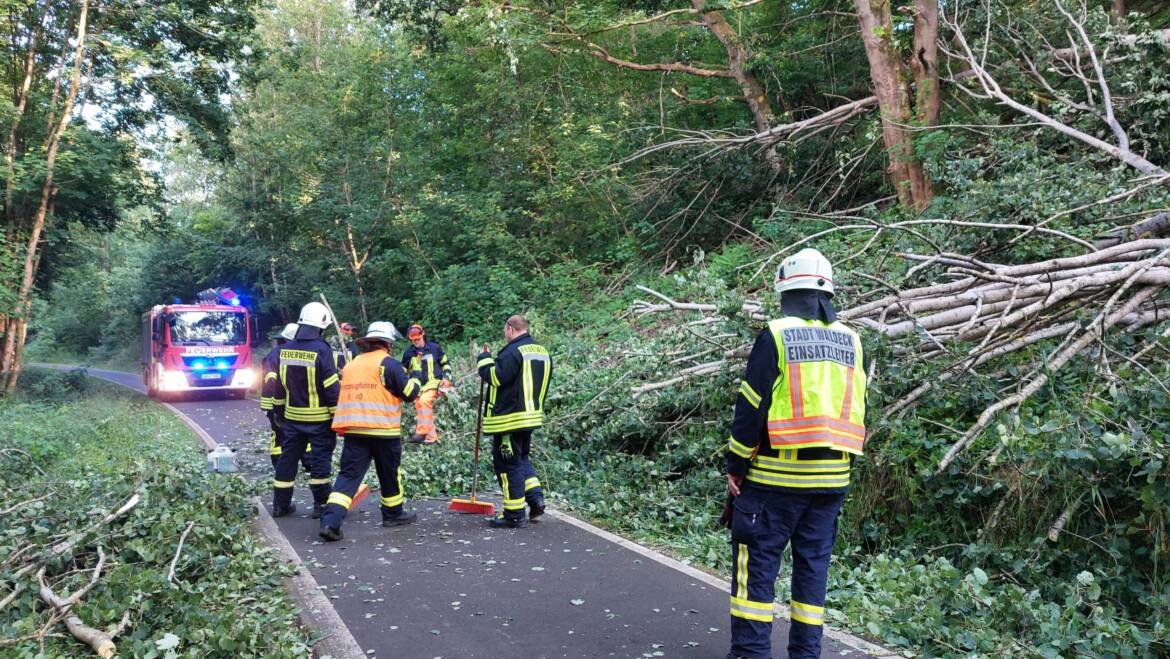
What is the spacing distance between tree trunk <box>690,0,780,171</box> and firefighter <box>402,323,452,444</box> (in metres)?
7.90

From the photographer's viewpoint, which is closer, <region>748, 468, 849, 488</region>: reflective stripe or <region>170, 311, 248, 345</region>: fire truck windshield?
<region>748, 468, 849, 488</region>: reflective stripe

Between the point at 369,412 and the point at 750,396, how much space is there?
3983mm

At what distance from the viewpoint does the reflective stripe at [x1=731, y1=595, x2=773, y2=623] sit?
3945 mm

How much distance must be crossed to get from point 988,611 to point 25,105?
21.0 m

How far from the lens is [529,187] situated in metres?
21.3

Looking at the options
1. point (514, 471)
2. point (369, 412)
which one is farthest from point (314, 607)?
point (514, 471)

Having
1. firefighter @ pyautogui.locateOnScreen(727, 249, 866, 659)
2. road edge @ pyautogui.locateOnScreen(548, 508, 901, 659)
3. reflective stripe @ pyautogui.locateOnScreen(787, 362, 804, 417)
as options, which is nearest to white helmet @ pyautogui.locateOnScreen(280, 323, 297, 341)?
road edge @ pyautogui.locateOnScreen(548, 508, 901, 659)

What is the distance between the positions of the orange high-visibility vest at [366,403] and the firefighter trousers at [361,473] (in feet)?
0.30

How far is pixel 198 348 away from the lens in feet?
68.7

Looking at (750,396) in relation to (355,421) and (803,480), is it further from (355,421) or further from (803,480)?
(355,421)

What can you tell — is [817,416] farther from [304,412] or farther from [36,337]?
[36,337]

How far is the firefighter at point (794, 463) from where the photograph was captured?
3924mm

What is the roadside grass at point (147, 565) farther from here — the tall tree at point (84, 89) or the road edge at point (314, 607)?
the tall tree at point (84, 89)

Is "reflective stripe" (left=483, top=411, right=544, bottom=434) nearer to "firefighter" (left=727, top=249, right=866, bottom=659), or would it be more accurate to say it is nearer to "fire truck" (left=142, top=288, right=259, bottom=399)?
"firefighter" (left=727, top=249, right=866, bottom=659)
